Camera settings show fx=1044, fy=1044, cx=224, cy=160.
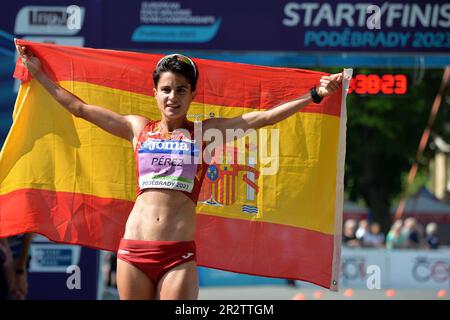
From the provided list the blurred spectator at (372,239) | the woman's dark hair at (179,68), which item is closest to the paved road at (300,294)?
the blurred spectator at (372,239)

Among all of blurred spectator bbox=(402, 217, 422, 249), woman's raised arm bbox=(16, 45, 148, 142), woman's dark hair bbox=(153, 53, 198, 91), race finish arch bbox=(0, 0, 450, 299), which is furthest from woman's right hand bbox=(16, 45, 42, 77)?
blurred spectator bbox=(402, 217, 422, 249)

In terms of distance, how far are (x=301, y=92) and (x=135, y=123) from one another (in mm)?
1929

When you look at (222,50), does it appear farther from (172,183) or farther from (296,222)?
(172,183)

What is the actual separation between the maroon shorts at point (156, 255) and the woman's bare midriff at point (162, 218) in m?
0.04

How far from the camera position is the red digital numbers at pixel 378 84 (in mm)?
13047

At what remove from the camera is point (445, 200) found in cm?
4722

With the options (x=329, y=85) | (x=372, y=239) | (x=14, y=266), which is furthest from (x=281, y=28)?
(x=372, y=239)

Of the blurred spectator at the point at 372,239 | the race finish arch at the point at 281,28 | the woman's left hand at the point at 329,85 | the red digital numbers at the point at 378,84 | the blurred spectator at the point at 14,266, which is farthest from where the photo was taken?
the blurred spectator at the point at 372,239

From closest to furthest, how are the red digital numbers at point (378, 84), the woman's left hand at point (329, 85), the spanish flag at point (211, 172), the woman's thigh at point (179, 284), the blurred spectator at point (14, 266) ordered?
the woman's thigh at point (179, 284), the woman's left hand at point (329, 85), the spanish flag at point (211, 172), the blurred spectator at point (14, 266), the red digital numbers at point (378, 84)

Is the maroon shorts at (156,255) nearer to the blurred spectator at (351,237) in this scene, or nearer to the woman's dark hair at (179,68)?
the woman's dark hair at (179,68)

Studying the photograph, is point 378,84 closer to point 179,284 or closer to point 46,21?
point 46,21

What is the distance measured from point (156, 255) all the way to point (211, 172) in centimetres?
218

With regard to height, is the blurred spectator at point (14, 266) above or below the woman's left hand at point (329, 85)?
below
